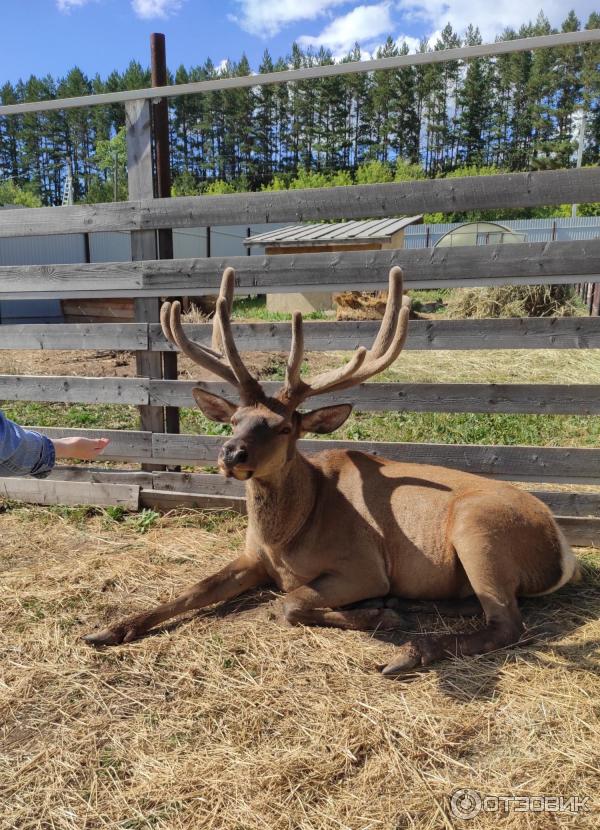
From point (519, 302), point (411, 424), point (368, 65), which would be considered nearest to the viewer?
point (368, 65)

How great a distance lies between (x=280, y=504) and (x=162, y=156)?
3070mm

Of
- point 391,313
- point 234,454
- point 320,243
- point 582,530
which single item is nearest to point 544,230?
point 320,243

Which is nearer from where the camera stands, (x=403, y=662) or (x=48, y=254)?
(x=403, y=662)

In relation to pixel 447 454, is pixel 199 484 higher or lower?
lower

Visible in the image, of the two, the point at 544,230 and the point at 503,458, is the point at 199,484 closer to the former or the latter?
the point at 503,458

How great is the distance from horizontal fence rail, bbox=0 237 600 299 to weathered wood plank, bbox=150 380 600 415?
0.74 m

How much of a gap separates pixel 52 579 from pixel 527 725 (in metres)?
3.12

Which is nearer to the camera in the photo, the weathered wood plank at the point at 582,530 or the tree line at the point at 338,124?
the weathered wood plank at the point at 582,530

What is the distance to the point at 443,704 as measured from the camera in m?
3.18

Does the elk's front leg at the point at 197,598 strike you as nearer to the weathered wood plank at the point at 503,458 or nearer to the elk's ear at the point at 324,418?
the elk's ear at the point at 324,418

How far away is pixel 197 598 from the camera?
4.12 m

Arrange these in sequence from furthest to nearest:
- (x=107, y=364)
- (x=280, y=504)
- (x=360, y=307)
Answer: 1. (x=360, y=307)
2. (x=107, y=364)
3. (x=280, y=504)

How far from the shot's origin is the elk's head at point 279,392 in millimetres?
3715

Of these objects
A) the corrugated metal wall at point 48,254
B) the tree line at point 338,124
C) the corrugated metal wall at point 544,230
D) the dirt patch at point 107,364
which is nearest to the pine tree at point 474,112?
the tree line at point 338,124
